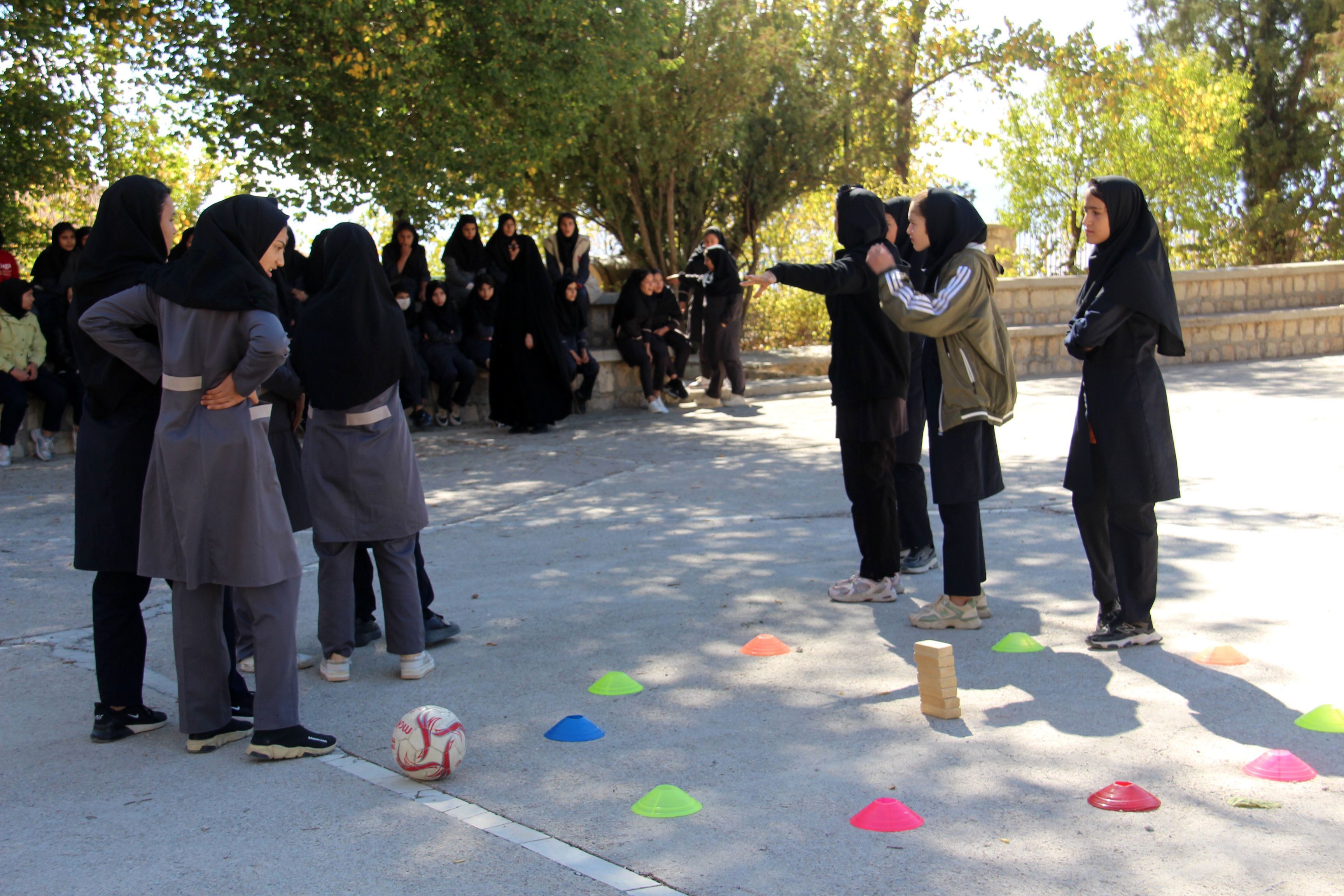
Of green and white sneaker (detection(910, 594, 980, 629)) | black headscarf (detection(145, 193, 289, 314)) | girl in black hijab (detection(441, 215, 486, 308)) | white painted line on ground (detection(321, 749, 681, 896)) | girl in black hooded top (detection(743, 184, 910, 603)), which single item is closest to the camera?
white painted line on ground (detection(321, 749, 681, 896))

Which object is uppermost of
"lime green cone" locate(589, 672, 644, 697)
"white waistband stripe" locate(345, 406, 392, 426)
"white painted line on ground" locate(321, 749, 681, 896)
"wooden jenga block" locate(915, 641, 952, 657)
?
"white waistband stripe" locate(345, 406, 392, 426)

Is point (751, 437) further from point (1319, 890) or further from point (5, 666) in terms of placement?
point (1319, 890)

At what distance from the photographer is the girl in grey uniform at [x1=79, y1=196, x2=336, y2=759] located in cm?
396

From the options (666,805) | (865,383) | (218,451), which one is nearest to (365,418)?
(218,451)

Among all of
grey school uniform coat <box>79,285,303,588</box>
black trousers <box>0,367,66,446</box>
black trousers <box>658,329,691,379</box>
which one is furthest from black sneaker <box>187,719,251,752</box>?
black trousers <box>658,329,691,379</box>

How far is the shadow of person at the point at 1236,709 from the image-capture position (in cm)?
388

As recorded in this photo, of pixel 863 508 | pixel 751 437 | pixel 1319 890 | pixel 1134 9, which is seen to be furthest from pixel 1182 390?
pixel 1134 9

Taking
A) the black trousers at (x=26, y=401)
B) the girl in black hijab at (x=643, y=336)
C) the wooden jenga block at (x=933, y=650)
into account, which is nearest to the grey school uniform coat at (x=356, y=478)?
the wooden jenga block at (x=933, y=650)

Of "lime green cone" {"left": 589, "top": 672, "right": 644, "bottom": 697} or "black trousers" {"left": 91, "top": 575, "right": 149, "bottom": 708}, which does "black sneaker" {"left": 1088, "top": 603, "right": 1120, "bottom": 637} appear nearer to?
"lime green cone" {"left": 589, "top": 672, "right": 644, "bottom": 697}

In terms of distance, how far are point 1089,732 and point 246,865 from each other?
266 centimetres

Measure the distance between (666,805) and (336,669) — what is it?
1905 mm

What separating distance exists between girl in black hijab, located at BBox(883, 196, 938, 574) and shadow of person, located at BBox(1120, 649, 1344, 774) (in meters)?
1.63

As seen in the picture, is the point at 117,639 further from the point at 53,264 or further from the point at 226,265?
the point at 53,264

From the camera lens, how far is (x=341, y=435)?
481 cm
